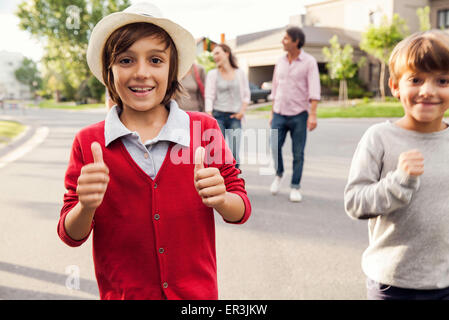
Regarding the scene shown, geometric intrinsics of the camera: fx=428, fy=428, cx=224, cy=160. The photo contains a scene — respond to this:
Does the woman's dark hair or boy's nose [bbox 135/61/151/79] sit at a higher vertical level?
the woman's dark hair

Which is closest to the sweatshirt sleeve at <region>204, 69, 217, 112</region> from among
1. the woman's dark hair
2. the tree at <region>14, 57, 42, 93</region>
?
the woman's dark hair

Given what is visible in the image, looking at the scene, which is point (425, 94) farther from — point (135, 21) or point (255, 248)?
point (255, 248)

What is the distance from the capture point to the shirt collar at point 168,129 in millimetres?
1390

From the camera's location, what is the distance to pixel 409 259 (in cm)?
154

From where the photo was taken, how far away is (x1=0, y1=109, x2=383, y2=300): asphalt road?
117 inches

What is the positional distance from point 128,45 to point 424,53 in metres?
1.00

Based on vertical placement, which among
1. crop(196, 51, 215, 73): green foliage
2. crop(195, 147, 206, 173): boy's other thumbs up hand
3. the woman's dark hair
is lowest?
crop(195, 147, 206, 173): boy's other thumbs up hand

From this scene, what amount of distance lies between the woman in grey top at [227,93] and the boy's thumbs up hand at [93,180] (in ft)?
13.0

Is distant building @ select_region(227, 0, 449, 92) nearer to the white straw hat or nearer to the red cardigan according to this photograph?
the white straw hat

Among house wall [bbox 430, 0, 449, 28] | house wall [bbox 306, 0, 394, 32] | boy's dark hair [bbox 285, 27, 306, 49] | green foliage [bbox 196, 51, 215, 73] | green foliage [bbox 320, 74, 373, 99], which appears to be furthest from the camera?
house wall [bbox 430, 0, 449, 28]

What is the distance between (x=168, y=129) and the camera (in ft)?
4.73

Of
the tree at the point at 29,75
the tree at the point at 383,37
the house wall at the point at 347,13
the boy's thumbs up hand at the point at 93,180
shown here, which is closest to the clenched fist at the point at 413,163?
the boy's thumbs up hand at the point at 93,180

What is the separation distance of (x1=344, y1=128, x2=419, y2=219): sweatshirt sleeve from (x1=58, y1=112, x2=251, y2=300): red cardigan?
1.34 feet

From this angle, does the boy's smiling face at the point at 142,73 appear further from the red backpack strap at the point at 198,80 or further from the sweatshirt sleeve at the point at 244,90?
the sweatshirt sleeve at the point at 244,90
